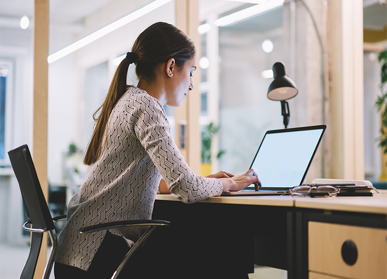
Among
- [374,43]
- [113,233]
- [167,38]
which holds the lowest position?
[113,233]

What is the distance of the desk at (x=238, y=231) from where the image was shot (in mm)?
1118

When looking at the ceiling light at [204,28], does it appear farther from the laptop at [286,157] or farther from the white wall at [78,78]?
the laptop at [286,157]

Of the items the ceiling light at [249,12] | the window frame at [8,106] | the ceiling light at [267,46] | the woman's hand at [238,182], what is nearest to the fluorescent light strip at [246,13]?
the ceiling light at [249,12]

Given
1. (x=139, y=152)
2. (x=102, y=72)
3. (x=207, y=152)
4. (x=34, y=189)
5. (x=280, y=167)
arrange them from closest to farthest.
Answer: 1. (x=34, y=189)
2. (x=139, y=152)
3. (x=280, y=167)
4. (x=102, y=72)
5. (x=207, y=152)

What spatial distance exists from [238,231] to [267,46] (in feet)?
6.74

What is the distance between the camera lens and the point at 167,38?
1.47 m

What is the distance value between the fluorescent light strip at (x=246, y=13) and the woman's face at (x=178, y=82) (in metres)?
1.61

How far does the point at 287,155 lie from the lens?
5.55 feet

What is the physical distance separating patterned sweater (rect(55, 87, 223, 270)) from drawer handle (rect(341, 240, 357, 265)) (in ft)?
1.44

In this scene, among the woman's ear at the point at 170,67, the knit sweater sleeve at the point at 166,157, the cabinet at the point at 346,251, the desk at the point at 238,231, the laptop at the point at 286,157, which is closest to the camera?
the cabinet at the point at 346,251

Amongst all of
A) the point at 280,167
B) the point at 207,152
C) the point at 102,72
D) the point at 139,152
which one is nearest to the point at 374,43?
the point at 207,152

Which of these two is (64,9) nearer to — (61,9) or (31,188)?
(61,9)

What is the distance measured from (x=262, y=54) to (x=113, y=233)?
93.9 inches

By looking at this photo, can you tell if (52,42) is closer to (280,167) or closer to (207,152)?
(207,152)
